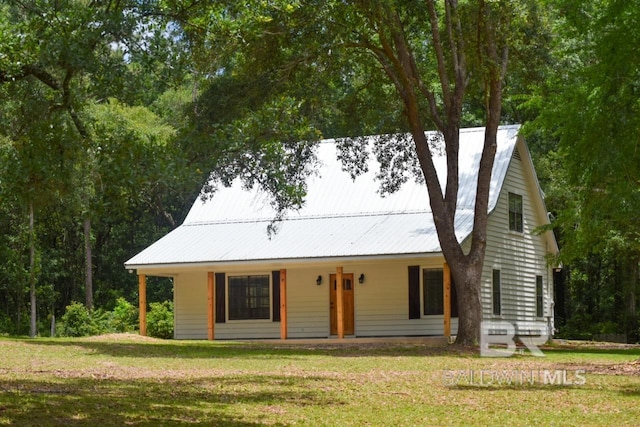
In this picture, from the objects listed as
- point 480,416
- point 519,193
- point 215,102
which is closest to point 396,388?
point 480,416

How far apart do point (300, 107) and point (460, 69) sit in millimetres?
3937

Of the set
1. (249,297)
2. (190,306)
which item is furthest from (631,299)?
(190,306)

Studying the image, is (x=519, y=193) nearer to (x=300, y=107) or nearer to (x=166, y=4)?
(x=300, y=107)

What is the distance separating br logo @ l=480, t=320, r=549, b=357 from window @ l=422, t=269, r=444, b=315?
1.35 metres

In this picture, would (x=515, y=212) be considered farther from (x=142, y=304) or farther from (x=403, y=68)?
(x=142, y=304)

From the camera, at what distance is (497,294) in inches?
1206

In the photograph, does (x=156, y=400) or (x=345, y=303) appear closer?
(x=156, y=400)

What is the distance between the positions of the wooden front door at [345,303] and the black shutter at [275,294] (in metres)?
1.58

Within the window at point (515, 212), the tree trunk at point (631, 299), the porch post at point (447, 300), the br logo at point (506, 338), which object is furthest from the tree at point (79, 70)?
the tree trunk at point (631, 299)

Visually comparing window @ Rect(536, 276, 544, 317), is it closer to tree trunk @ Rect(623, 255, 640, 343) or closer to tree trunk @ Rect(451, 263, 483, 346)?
tree trunk @ Rect(623, 255, 640, 343)

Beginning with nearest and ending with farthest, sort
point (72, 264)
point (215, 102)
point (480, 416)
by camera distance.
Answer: point (480, 416) < point (215, 102) < point (72, 264)

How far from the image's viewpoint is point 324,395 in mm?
13328

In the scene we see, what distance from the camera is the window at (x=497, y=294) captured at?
30.4m

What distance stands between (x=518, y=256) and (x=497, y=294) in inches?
86.3
